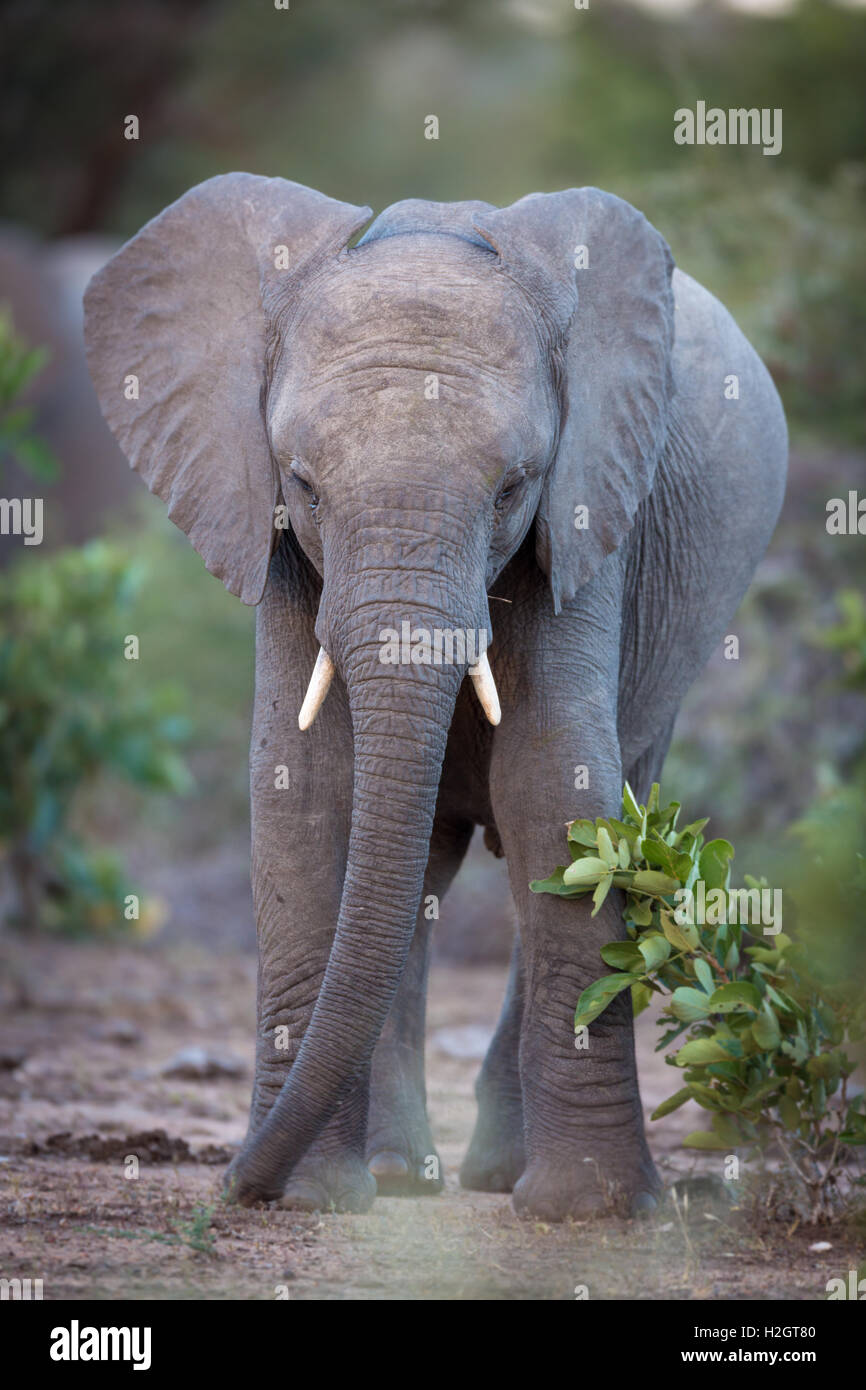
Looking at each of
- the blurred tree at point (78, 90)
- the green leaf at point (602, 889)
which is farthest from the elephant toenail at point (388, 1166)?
the blurred tree at point (78, 90)

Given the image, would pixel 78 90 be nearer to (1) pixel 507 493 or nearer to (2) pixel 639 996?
(1) pixel 507 493

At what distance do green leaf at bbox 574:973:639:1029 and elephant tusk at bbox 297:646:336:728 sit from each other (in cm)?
108

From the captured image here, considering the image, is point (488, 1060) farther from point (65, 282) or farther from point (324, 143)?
point (324, 143)

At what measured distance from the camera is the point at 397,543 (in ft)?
16.1

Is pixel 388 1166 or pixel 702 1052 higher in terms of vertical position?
pixel 702 1052

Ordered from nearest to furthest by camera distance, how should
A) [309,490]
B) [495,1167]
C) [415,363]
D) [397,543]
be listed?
[397,543] → [415,363] → [309,490] → [495,1167]

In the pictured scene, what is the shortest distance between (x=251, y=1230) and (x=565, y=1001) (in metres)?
1.09

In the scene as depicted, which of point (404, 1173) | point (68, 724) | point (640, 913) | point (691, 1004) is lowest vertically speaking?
point (404, 1173)

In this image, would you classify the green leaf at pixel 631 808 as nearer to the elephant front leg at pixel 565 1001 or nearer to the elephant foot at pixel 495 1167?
the elephant front leg at pixel 565 1001

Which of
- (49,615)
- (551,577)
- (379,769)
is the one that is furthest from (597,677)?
(49,615)

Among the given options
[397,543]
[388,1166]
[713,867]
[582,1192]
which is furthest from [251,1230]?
[397,543]

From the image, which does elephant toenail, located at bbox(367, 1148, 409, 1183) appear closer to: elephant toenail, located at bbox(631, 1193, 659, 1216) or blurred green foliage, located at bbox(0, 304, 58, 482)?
Result: elephant toenail, located at bbox(631, 1193, 659, 1216)

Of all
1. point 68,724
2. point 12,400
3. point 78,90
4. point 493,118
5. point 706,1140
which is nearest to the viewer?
point 706,1140

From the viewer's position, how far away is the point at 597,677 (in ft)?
18.6
